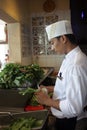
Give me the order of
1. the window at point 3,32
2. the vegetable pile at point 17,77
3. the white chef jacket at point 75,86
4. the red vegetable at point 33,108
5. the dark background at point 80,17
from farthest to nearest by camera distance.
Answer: the dark background at point 80,17 → the window at point 3,32 → the vegetable pile at point 17,77 → the red vegetable at point 33,108 → the white chef jacket at point 75,86

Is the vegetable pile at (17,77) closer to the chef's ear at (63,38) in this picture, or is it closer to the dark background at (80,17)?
the chef's ear at (63,38)

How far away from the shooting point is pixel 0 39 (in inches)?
133

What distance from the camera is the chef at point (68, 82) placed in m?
1.32

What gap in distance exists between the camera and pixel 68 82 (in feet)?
4.49

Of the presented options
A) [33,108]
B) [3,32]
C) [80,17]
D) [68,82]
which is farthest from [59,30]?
[80,17]

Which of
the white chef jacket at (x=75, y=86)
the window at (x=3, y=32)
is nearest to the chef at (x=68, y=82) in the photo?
the white chef jacket at (x=75, y=86)

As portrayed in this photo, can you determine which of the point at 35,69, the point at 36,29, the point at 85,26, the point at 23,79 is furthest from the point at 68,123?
the point at 36,29

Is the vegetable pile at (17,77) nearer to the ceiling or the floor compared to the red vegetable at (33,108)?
nearer to the ceiling

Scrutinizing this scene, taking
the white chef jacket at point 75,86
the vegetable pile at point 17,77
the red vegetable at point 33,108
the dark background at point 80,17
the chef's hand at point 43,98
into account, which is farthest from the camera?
the dark background at point 80,17

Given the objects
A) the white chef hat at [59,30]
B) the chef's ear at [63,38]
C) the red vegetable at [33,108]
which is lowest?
the red vegetable at [33,108]

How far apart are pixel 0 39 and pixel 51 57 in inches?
36.4

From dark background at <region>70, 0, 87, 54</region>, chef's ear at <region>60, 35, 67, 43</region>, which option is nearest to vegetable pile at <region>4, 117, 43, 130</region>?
chef's ear at <region>60, 35, 67, 43</region>

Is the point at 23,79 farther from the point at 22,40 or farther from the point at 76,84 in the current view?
the point at 22,40

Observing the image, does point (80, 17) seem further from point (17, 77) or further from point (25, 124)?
point (25, 124)
